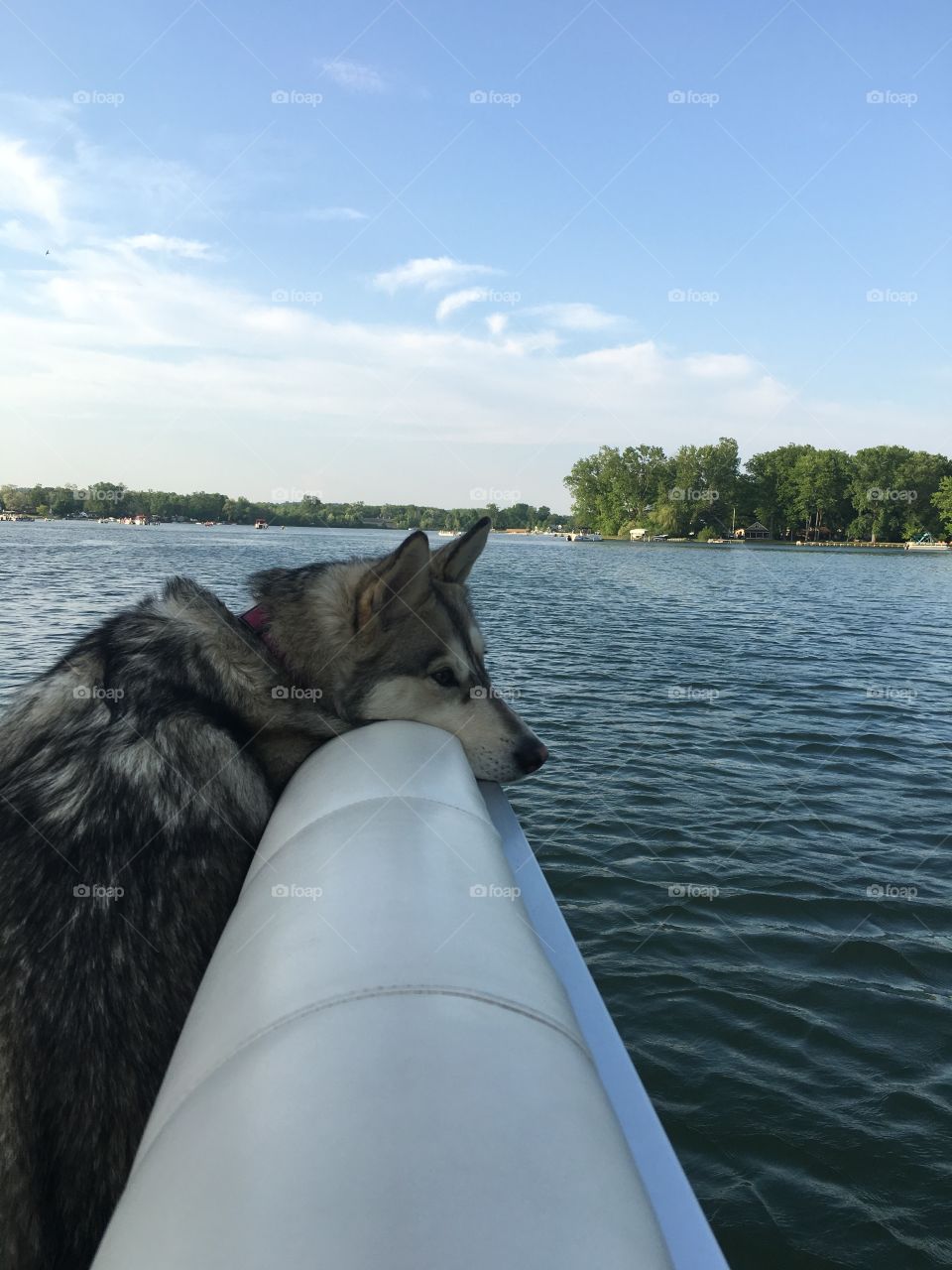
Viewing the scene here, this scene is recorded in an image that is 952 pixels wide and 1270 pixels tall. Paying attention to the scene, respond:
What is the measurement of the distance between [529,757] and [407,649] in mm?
828

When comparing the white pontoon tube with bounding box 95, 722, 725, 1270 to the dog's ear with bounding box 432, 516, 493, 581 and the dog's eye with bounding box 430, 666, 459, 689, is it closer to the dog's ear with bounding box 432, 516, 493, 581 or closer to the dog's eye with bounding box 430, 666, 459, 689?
the dog's eye with bounding box 430, 666, 459, 689

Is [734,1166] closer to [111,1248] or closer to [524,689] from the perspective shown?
[111,1248]

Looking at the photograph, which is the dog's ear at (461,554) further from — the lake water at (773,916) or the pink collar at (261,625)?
the lake water at (773,916)

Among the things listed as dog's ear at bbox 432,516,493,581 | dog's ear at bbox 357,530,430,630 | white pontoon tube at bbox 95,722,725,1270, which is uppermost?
dog's ear at bbox 432,516,493,581

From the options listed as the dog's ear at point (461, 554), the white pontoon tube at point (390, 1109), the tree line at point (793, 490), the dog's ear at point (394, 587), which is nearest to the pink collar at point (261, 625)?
the dog's ear at point (394, 587)

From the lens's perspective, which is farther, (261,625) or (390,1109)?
(261,625)

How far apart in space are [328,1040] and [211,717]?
2.10m

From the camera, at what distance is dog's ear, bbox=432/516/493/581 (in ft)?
13.7

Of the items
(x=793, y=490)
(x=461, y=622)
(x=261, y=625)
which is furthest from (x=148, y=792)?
(x=793, y=490)

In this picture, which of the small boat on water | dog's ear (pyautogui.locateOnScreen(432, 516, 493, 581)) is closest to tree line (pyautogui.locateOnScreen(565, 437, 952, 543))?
the small boat on water

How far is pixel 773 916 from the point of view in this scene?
7.48 m

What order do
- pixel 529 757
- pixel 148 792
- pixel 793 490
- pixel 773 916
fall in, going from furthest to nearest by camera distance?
pixel 793 490 → pixel 773 916 → pixel 529 757 → pixel 148 792

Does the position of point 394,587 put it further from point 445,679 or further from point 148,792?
point 148,792

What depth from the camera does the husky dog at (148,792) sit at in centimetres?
177
